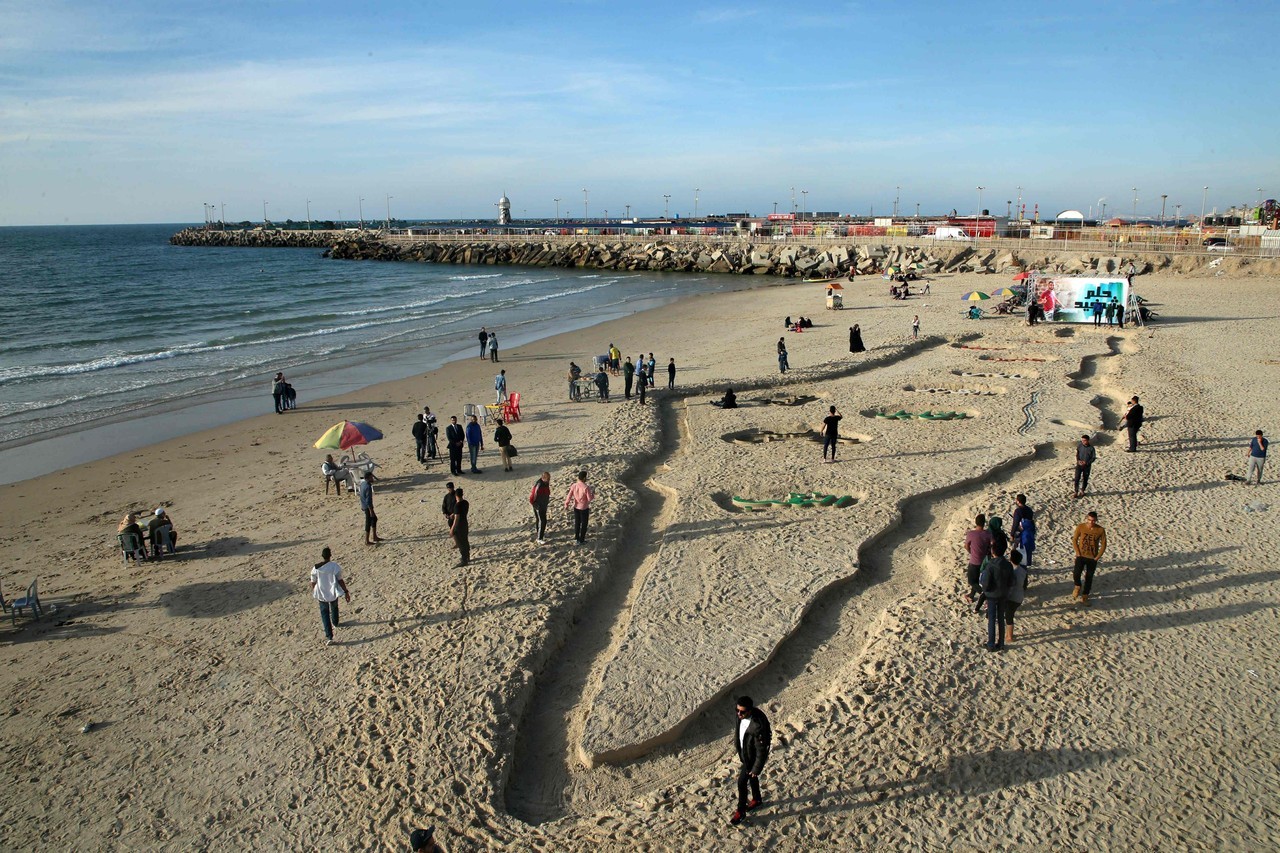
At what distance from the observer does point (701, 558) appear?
10742 millimetres

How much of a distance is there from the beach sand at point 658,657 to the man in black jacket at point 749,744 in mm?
240

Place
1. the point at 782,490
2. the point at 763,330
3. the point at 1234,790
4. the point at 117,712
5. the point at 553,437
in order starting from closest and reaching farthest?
1. the point at 1234,790
2. the point at 117,712
3. the point at 782,490
4. the point at 553,437
5. the point at 763,330

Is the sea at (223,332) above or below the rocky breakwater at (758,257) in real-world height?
below

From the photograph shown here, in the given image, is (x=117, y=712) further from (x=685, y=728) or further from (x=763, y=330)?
(x=763, y=330)

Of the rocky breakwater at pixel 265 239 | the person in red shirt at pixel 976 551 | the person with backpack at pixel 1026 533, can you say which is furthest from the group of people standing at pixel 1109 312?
the rocky breakwater at pixel 265 239

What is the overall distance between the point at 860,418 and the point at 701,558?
319 inches

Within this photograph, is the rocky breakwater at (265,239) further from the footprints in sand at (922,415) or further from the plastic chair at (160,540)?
the plastic chair at (160,540)

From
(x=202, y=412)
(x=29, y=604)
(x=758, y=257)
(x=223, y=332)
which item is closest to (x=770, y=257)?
(x=758, y=257)

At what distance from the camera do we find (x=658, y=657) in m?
8.44

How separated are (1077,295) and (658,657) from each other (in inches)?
1083

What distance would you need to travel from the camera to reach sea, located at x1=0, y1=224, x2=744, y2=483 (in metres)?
21.3

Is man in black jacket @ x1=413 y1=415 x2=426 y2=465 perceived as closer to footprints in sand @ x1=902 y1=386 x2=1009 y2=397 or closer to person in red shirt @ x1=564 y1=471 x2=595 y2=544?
person in red shirt @ x1=564 y1=471 x2=595 y2=544

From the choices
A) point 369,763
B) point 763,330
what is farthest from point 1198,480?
point 763,330

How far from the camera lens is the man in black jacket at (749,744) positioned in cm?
603
